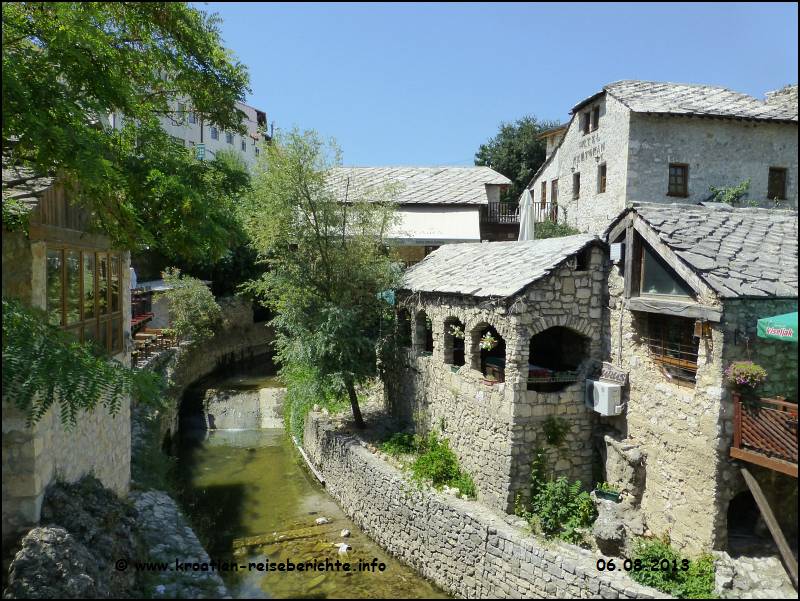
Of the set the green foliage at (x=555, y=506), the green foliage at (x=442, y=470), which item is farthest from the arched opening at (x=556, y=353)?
the green foliage at (x=442, y=470)

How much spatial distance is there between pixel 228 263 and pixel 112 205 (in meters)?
23.3

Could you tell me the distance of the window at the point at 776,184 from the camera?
1931cm

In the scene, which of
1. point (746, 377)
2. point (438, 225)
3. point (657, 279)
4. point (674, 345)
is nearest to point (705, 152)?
point (438, 225)

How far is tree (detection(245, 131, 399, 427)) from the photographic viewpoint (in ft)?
46.3

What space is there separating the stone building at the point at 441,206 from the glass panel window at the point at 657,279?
34.6 feet

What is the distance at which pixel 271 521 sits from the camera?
12.7 meters

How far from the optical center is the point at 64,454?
8250 millimetres

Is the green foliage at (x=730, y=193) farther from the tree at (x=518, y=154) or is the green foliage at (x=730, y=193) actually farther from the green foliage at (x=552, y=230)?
the tree at (x=518, y=154)

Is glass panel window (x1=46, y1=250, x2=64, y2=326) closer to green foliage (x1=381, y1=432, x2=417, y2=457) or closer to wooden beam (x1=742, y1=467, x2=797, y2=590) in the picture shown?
green foliage (x1=381, y1=432, x2=417, y2=457)

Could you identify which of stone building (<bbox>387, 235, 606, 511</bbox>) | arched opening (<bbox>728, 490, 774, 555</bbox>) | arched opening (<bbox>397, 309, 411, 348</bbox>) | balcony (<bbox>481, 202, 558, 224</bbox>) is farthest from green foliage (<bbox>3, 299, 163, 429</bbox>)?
balcony (<bbox>481, 202, 558, 224</bbox>)

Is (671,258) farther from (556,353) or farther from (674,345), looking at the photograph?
(556,353)

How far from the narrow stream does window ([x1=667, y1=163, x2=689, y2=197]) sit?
1547cm

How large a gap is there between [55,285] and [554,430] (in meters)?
8.81

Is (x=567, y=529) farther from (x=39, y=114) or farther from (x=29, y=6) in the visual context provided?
(x=29, y=6)
